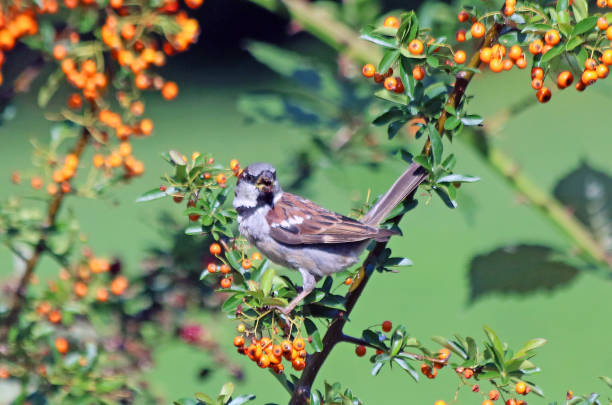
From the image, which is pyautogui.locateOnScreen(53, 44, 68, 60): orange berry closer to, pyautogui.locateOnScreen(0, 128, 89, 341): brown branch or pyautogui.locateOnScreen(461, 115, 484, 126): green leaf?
pyautogui.locateOnScreen(0, 128, 89, 341): brown branch

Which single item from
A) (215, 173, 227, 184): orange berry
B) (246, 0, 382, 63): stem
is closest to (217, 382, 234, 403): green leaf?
(215, 173, 227, 184): orange berry

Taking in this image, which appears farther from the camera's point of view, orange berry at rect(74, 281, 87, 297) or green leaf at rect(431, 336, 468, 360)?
orange berry at rect(74, 281, 87, 297)

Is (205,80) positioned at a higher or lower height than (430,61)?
lower

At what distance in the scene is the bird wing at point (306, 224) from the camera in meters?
2.36

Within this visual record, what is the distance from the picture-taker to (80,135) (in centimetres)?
257

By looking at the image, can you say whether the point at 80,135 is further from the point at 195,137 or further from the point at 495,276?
the point at 195,137

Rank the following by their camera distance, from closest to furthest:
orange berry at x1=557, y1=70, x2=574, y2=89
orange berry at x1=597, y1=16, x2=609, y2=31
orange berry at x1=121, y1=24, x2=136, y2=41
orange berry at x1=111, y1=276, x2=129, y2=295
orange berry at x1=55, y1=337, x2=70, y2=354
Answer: orange berry at x1=597, y1=16, x2=609, y2=31, orange berry at x1=557, y1=70, x2=574, y2=89, orange berry at x1=121, y1=24, x2=136, y2=41, orange berry at x1=55, y1=337, x2=70, y2=354, orange berry at x1=111, y1=276, x2=129, y2=295

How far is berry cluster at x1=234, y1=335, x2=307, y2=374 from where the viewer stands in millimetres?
1713

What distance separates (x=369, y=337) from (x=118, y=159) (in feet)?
3.47

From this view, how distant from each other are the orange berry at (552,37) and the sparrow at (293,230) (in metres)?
0.81

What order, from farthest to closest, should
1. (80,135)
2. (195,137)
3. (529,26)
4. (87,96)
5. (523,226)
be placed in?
(195,137)
(523,226)
(80,135)
(87,96)
(529,26)

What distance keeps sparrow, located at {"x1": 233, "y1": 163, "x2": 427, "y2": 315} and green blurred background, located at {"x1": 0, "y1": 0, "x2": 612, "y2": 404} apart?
0.18 metres

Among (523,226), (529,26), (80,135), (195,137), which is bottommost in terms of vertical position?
(195,137)

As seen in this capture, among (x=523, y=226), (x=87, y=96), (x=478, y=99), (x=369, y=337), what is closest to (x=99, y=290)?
(x=87, y=96)
